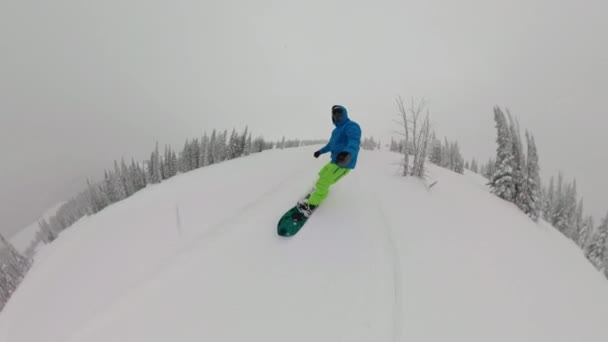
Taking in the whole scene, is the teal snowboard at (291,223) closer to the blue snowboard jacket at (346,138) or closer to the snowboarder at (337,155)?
the snowboarder at (337,155)

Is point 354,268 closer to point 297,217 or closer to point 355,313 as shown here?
point 355,313

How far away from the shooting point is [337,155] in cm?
557

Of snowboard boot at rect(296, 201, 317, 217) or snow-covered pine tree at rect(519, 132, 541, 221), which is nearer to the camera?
snowboard boot at rect(296, 201, 317, 217)

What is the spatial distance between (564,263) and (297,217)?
23.6ft

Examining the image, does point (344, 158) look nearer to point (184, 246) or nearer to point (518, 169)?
point (184, 246)

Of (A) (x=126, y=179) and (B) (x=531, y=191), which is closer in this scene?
(B) (x=531, y=191)

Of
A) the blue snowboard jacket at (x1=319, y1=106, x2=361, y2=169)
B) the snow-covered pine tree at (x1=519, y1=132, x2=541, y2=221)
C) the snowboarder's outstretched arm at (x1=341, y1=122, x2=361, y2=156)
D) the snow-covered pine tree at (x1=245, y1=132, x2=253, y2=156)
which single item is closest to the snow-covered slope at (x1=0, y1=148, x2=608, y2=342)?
the blue snowboard jacket at (x1=319, y1=106, x2=361, y2=169)

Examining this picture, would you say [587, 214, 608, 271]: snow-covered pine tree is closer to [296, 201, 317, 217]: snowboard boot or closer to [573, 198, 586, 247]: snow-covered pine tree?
[573, 198, 586, 247]: snow-covered pine tree

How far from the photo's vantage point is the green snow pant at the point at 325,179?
5707 millimetres

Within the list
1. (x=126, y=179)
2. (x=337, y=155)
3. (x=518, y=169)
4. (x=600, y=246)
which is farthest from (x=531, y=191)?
(x=126, y=179)

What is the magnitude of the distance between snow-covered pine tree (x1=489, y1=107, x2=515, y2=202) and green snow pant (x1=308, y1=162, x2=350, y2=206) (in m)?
8.38

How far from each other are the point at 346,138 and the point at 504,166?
29.1 ft

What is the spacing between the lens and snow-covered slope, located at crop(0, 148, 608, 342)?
11.6 ft

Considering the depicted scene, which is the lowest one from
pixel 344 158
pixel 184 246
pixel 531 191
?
pixel 531 191
